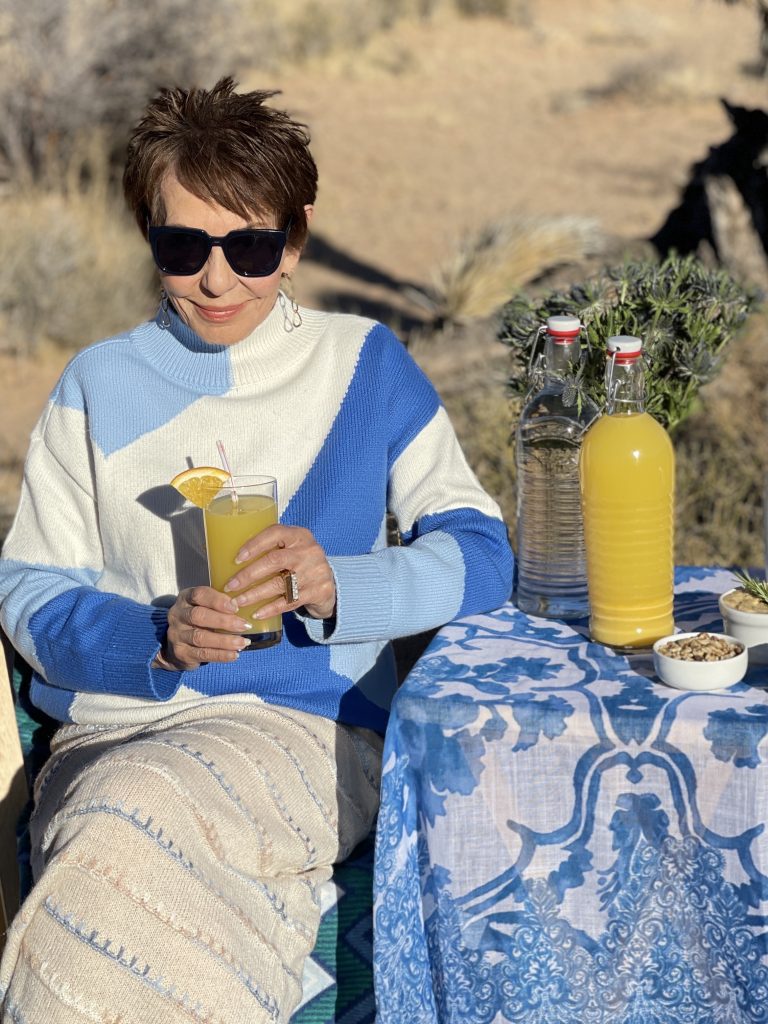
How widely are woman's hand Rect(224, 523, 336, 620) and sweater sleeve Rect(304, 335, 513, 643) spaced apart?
50mm

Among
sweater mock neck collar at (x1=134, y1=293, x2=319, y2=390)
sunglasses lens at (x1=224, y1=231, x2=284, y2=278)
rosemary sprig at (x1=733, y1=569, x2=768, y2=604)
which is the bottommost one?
rosemary sprig at (x1=733, y1=569, x2=768, y2=604)

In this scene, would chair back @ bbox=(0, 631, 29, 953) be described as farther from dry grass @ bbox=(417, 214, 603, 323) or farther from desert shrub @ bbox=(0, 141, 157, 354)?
desert shrub @ bbox=(0, 141, 157, 354)

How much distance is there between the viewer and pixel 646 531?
2240 millimetres

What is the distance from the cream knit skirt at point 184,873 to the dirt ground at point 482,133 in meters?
4.45

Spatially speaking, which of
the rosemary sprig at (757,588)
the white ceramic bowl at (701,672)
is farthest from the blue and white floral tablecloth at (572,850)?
the rosemary sprig at (757,588)

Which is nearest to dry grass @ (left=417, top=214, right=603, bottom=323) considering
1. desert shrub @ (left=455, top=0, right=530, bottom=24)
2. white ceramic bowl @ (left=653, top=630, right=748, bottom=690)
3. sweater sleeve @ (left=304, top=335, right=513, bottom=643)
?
sweater sleeve @ (left=304, top=335, right=513, bottom=643)

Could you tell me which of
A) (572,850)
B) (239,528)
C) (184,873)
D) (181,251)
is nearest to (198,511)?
(239,528)

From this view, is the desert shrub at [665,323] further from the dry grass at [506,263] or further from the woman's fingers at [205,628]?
the dry grass at [506,263]

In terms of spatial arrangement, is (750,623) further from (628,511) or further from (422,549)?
(422,549)

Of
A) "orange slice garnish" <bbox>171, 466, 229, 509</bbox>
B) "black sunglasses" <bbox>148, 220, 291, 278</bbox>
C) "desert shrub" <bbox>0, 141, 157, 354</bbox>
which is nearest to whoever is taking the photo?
"orange slice garnish" <bbox>171, 466, 229, 509</bbox>

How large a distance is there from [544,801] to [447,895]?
0.71 feet

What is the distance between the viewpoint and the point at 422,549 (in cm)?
249

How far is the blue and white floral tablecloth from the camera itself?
6.67ft

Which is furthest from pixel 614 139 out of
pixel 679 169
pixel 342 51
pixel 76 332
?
pixel 76 332
